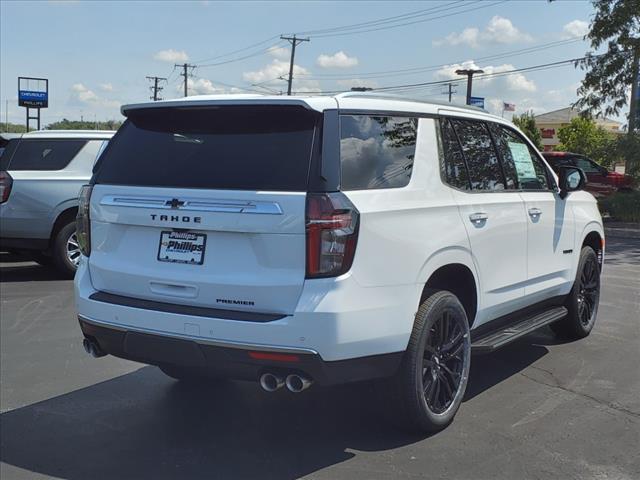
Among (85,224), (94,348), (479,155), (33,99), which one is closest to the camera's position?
(94,348)

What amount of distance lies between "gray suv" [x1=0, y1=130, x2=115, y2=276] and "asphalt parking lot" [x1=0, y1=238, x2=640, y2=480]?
3474mm

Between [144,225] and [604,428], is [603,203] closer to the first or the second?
[604,428]

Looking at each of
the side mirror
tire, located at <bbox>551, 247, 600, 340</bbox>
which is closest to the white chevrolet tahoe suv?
the side mirror

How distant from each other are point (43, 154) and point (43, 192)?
1.93 feet

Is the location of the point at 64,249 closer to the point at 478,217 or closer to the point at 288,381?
the point at 478,217

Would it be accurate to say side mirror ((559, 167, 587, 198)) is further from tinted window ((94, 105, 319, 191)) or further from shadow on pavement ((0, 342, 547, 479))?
tinted window ((94, 105, 319, 191))

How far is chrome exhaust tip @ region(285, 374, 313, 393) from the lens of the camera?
3.37 metres

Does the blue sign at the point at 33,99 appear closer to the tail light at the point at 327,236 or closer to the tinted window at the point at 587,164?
the tinted window at the point at 587,164

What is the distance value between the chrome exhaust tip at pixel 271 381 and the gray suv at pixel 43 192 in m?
6.57

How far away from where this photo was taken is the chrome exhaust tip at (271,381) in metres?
3.40

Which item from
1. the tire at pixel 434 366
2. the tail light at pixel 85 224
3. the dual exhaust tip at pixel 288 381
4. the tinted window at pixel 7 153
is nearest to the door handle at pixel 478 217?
the tire at pixel 434 366

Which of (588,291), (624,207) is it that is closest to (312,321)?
(588,291)

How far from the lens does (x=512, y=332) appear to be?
4.77m

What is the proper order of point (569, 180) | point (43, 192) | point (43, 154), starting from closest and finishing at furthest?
point (569, 180), point (43, 192), point (43, 154)
